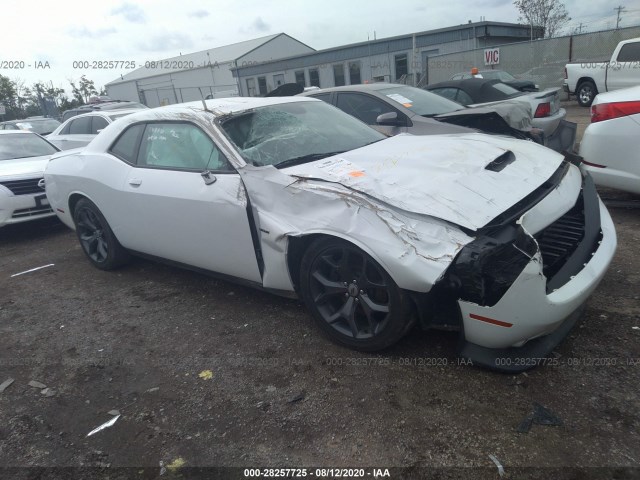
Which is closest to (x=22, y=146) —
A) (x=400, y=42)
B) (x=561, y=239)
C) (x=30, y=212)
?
(x=30, y=212)

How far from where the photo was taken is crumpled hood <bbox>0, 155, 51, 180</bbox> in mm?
6337

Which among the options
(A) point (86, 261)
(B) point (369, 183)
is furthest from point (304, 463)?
(A) point (86, 261)

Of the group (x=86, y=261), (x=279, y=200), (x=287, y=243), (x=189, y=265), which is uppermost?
(x=279, y=200)

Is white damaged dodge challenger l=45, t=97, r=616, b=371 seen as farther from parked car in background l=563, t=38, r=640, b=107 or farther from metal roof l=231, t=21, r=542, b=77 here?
metal roof l=231, t=21, r=542, b=77

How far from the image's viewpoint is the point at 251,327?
138 inches

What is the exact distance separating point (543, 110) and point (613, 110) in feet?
13.0

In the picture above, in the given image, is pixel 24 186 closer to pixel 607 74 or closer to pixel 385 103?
pixel 385 103

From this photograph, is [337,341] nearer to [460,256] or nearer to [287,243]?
[287,243]

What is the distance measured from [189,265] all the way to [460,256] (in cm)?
232

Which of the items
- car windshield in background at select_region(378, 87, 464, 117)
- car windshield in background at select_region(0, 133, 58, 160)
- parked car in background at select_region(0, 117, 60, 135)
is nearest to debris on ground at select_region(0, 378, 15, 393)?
car windshield in background at select_region(378, 87, 464, 117)

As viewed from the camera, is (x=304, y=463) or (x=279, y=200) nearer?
(x=304, y=463)

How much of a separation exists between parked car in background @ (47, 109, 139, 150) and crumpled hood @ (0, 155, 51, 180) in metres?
2.23

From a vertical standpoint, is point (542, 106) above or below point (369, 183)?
below

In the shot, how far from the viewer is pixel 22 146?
7469mm
